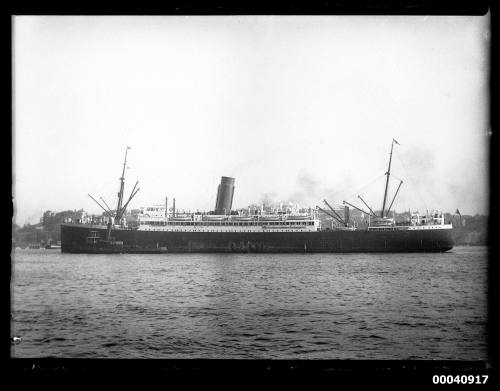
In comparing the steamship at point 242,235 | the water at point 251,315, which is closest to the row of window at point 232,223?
the steamship at point 242,235

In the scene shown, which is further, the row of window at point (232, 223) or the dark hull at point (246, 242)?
the row of window at point (232, 223)

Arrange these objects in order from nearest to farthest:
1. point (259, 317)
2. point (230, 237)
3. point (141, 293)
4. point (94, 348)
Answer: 1. point (94, 348)
2. point (259, 317)
3. point (141, 293)
4. point (230, 237)

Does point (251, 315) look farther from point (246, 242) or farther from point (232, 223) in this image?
point (232, 223)
